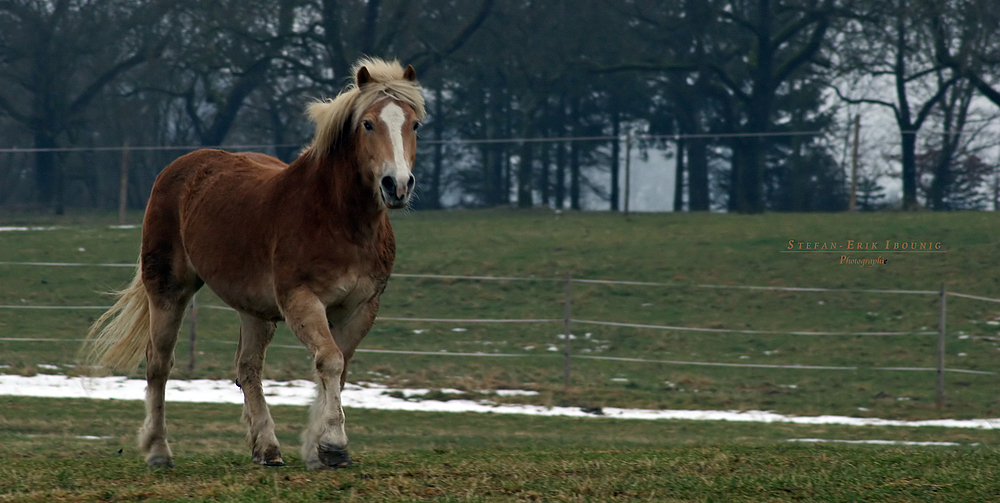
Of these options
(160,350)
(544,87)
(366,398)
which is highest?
(544,87)

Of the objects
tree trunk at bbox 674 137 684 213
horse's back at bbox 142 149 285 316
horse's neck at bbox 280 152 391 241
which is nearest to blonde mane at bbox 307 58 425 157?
horse's neck at bbox 280 152 391 241

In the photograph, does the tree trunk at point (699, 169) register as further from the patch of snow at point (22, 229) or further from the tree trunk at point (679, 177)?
the patch of snow at point (22, 229)

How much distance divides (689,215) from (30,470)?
1977 cm

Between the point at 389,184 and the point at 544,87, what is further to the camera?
the point at 544,87

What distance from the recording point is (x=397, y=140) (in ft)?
14.9

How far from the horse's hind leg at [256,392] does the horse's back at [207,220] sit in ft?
1.42

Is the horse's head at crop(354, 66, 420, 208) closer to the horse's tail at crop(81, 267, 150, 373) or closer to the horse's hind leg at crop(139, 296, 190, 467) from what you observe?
the horse's hind leg at crop(139, 296, 190, 467)

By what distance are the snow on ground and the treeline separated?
14.1m

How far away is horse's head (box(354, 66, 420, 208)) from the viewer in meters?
4.38

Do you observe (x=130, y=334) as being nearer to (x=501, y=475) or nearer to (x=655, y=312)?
(x=501, y=475)

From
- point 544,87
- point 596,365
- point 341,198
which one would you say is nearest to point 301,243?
point 341,198

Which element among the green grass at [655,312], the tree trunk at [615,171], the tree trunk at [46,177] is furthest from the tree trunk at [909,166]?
the tree trunk at [46,177]

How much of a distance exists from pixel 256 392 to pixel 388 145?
1861mm

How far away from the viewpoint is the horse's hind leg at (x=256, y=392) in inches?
211
